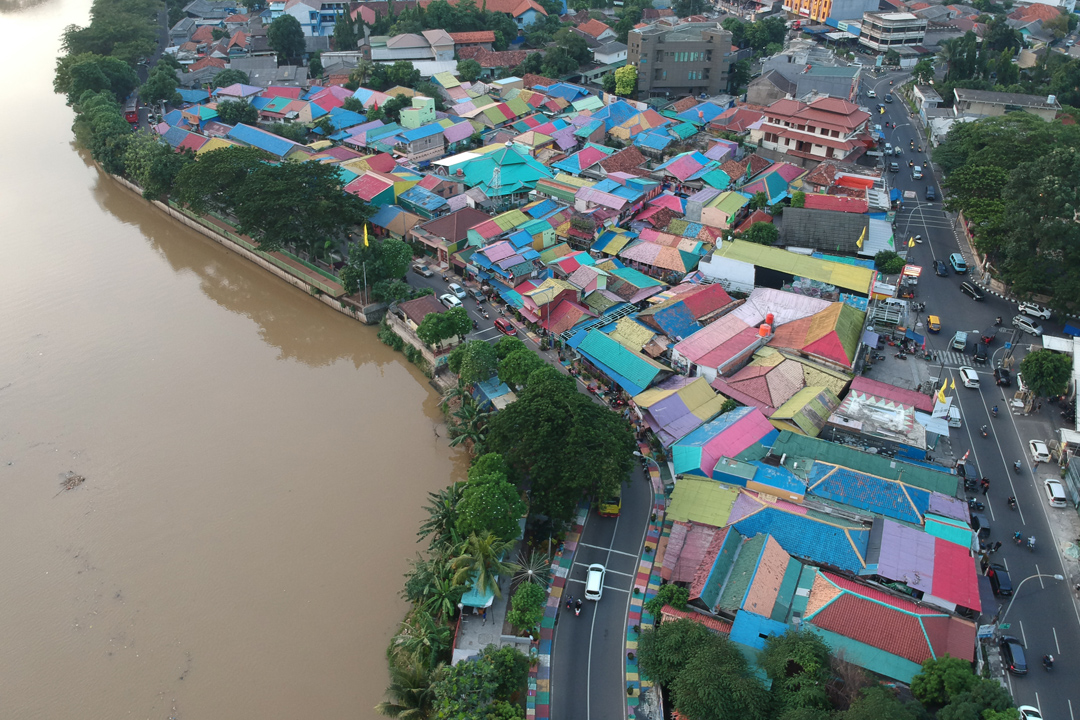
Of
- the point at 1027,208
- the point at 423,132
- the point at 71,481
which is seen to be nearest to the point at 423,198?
the point at 423,132

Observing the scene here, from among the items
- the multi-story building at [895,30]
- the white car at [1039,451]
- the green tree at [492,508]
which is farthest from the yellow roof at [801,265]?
the multi-story building at [895,30]

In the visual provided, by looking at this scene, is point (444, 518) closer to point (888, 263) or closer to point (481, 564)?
point (481, 564)

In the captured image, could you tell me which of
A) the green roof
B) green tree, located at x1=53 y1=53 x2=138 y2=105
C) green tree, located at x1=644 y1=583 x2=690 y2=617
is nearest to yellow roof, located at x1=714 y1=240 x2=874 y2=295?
the green roof

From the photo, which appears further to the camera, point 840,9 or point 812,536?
point 840,9

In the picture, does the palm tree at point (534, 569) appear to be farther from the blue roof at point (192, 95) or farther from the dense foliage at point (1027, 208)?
the blue roof at point (192, 95)

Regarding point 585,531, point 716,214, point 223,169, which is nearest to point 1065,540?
point 585,531

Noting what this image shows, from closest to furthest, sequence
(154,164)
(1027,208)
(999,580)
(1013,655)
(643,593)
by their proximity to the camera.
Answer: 1. (1013,655)
2. (999,580)
3. (643,593)
4. (1027,208)
5. (154,164)
